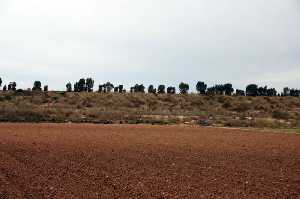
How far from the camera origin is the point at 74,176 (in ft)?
59.9

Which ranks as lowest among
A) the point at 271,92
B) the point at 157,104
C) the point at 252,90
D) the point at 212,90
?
the point at 157,104

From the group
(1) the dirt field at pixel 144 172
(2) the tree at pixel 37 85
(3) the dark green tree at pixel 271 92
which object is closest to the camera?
(1) the dirt field at pixel 144 172

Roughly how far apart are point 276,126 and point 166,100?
6055cm

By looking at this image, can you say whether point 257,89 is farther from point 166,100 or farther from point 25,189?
point 25,189

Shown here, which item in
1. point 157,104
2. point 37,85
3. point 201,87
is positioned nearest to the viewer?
point 157,104

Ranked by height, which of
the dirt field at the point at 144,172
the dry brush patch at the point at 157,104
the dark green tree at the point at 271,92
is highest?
the dark green tree at the point at 271,92

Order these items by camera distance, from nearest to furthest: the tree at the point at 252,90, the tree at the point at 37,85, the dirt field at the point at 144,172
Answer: the dirt field at the point at 144,172, the tree at the point at 37,85, the tree at the point at 252,90

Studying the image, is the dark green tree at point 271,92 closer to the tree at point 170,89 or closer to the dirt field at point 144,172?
the tree at point 170,89

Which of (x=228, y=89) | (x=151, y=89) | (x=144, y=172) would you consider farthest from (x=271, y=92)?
(x=144, y=172)

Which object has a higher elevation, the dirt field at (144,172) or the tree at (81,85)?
the tree at (81,85)

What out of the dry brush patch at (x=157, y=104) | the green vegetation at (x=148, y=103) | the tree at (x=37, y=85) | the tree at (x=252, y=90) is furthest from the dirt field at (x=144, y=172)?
the tree at (x=252, y=90)

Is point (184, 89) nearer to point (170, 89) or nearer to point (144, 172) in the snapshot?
point (170, 89)

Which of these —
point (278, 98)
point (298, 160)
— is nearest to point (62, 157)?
point (298, 160)

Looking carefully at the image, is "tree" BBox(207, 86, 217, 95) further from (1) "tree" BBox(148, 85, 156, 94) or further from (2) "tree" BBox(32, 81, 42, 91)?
(2) "tree" BBox(32, 81, 42, 91)
